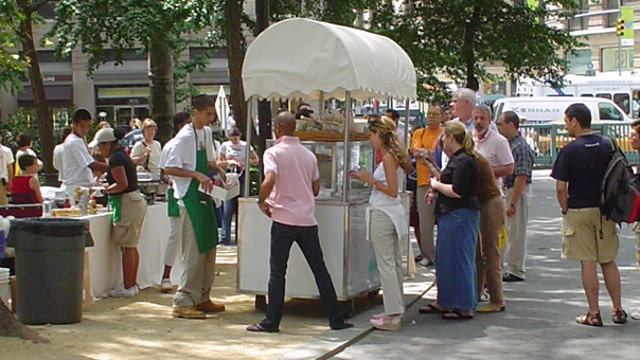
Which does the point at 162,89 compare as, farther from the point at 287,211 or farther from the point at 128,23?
the point at 287,211

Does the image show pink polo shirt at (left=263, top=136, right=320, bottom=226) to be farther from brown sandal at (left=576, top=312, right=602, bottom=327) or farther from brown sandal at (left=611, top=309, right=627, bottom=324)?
brown sandal at (left=611, top=309, right=627, bottom=324)

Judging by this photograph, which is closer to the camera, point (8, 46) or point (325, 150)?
point (325, 150)

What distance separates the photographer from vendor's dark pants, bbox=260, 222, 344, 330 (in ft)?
30.4

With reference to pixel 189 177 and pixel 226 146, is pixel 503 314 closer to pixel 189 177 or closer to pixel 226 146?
pixel 189 177

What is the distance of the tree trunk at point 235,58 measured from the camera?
19609 millimetres

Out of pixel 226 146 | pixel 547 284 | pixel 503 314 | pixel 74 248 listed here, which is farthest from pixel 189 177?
pixel 226 146

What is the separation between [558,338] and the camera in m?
9.23

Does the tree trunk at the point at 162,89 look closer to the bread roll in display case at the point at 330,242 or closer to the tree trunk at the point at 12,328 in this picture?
the bread roll in display case at the point at 330,242

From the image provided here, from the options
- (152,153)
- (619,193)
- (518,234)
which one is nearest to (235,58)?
(152,153)

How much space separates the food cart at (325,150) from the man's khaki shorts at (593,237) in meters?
2.05

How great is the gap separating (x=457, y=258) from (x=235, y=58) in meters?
10.9

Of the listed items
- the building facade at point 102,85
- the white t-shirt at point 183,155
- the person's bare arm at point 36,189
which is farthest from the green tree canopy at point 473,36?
the building facade at point 102,85

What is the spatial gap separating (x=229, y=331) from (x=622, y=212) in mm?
3613

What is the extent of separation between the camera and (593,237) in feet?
31.1
